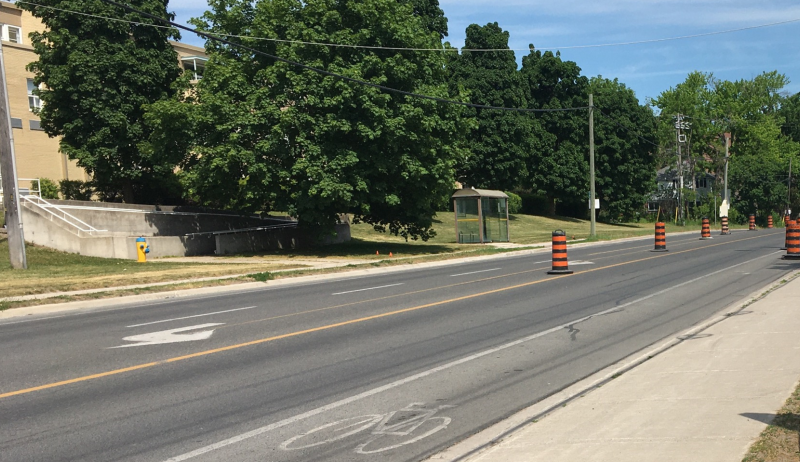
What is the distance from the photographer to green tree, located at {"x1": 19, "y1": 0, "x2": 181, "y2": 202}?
3016cm

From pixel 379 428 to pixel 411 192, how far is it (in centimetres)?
2422

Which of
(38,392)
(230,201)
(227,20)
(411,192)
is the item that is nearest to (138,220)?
(230,201)

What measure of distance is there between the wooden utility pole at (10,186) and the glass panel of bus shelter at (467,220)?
21.4 metres

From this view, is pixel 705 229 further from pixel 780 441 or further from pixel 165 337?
pixel 780 441

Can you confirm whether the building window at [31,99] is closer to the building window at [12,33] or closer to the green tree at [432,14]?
the building window at [12,33]

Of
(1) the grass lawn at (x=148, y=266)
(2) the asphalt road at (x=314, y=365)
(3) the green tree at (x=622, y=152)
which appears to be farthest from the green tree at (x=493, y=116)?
(2) the asphalt road at (x=314, y=365)

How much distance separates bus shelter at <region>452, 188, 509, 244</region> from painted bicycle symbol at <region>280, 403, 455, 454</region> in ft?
96.7

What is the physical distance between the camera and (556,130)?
66.1m

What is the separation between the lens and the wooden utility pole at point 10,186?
68.4 ft

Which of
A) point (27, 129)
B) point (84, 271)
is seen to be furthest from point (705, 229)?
point (27, 129)

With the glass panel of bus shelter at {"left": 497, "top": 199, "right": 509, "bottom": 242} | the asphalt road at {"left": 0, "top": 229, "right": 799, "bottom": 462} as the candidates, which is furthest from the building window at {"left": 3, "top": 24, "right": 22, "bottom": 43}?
the asphalt road at {"left": 0, "top": 229, "right": 799, "bottom": 462}

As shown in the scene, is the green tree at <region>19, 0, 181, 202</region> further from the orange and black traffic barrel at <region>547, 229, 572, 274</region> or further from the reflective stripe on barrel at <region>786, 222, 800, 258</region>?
the reflective stripe on barrel at <region>786, 222, 800, 258</region>

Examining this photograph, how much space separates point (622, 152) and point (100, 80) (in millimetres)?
50736

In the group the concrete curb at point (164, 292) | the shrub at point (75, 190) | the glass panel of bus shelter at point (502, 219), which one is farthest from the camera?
the glass panel of bus shelter at point (502, 219)
